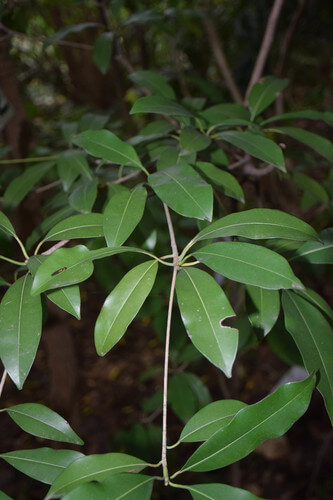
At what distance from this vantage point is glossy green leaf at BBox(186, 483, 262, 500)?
422mm

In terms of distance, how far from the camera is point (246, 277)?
0.44 metres

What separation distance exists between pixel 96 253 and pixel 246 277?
16 cm

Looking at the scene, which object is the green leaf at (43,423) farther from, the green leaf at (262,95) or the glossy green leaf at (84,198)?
the green leaf at (262,95)

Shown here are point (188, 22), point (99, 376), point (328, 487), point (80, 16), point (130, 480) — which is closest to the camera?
point (130, 480)

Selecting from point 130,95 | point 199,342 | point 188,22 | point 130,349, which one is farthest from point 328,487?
point 130,95

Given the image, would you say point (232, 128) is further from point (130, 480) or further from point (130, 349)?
point (130, 349)

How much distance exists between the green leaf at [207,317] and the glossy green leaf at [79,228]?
133 mm

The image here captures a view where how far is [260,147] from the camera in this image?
608 mm

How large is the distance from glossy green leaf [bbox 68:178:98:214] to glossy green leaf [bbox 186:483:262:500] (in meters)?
0.37

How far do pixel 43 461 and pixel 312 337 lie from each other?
343 mm

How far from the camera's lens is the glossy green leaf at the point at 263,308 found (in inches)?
21.0

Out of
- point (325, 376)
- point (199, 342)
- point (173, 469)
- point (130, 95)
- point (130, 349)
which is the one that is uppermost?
point (199, 342)

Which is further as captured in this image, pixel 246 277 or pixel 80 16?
pixel 80 16

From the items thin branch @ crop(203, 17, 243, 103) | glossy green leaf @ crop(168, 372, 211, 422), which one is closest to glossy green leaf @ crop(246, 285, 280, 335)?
glossy green leaf @ crop(168, 372, 211, 422)
